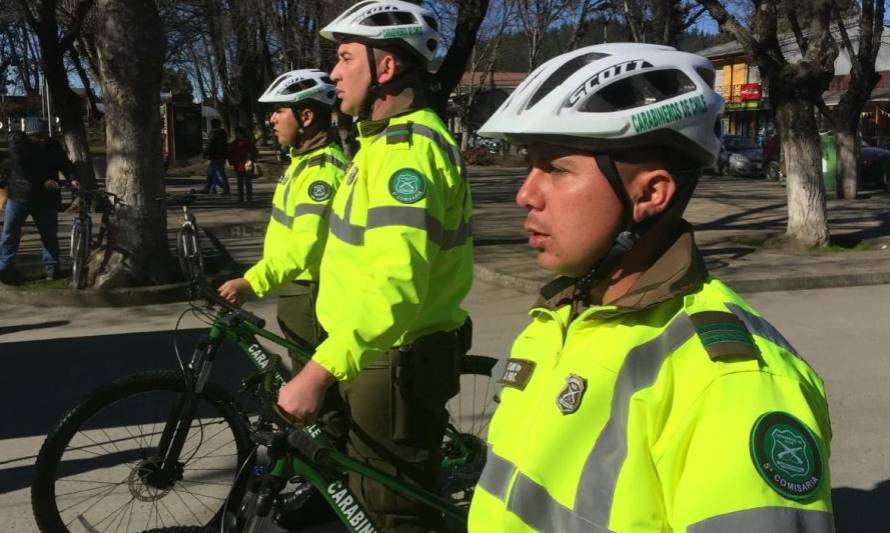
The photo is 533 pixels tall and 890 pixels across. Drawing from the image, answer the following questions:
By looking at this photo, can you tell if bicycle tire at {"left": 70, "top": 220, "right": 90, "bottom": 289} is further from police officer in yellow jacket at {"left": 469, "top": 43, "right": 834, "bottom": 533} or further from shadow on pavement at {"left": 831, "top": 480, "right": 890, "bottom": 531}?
police officer in yellow jacket at {"left": 469, "top": 43, "right": 834, "bottom": 533}

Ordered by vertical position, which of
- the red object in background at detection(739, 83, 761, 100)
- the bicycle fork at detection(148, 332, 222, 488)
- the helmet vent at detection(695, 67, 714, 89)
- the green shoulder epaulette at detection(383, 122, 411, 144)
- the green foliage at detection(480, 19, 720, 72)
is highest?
the green foliage at detection(480, 19, 720, 72)

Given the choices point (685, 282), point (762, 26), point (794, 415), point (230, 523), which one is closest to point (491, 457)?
point (685, 282)

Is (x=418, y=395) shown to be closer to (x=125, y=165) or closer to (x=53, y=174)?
(x=125, y=165)

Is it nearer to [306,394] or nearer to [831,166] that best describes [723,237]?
[831,166]

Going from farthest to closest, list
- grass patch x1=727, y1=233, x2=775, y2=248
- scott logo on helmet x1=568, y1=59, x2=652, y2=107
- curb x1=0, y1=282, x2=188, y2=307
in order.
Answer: grass patch x1=727, y1=233, x2=775, y2=248 < curb x1=0, y1=282, x2=188, y2=307 < scott logo on helmet x1=568, y1=59, x2=652, y2=107

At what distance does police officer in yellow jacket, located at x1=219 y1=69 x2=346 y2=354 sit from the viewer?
3.72 meters

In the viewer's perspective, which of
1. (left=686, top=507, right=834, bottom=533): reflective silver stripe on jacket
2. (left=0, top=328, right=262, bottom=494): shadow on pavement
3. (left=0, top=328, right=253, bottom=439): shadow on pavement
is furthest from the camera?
(left=0, top=328, right=253, bottom=439): shadow on pavement

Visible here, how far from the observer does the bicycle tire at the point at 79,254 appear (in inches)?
371

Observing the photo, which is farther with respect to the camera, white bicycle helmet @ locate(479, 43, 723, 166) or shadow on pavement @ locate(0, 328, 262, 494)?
shadow on pavement @ locate(0, 328, 262, 494)

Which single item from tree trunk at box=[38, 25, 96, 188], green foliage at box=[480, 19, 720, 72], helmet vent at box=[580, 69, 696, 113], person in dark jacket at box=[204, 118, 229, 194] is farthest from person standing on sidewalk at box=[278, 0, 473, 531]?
green foliage at box=[480, 19, 720, 72]

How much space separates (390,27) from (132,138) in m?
7.24

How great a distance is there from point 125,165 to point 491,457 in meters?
8.64

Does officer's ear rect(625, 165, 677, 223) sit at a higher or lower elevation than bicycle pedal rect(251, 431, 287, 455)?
higher

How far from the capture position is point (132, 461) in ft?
12.8
